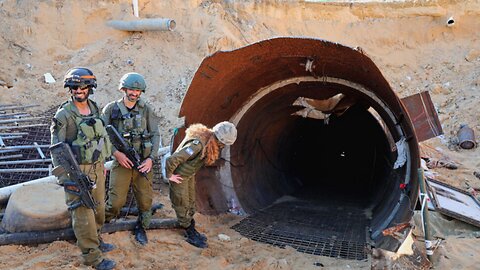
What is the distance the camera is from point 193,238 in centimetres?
502

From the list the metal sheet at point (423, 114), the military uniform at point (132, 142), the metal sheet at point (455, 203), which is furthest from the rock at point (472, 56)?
the military uniform at point (132, 142)

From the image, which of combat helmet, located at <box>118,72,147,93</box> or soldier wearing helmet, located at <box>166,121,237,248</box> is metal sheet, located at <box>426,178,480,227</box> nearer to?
soldier wearing helmet, located at <box>166,121,237,248</box>

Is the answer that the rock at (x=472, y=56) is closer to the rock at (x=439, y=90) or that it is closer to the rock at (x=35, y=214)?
the rock at (x=439, y=90)

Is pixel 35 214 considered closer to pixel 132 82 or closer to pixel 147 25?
pixel 132 82

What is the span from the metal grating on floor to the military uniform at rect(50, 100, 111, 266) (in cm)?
226

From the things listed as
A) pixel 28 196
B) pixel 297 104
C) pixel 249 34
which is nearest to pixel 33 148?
pixel 28 196

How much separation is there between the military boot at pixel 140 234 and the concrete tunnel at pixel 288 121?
131 cm

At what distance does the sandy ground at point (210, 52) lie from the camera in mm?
4648

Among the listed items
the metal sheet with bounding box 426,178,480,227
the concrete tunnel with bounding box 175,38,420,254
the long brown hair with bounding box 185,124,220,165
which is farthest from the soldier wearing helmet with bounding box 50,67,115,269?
the metal sheet with bounding box 426,178,480,227

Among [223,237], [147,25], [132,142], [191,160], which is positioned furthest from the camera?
[147,25]

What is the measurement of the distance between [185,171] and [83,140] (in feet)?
4.28

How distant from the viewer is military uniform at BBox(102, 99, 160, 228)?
4535 millimetres

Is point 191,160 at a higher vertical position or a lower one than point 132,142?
lower

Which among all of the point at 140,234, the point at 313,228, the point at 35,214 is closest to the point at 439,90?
the point at 313,228
